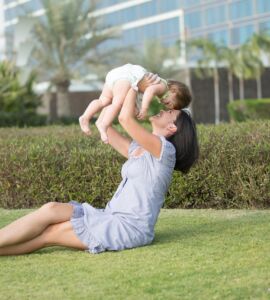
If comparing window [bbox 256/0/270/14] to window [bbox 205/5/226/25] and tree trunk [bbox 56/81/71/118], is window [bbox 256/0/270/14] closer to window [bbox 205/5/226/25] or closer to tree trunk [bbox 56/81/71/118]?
window [bbox 205/5/226/25]

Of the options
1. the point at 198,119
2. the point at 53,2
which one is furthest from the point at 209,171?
the point at 198,119

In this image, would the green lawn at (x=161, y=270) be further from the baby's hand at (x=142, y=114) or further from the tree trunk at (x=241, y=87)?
the tree trunk at (x=241, y=87)

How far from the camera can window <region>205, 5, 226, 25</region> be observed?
165ft

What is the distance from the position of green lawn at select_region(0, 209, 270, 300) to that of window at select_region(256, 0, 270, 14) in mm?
43367

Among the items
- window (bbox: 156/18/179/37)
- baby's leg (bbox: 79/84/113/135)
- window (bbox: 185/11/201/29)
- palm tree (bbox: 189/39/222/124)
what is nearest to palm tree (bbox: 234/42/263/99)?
palm tree (bbox: 189/39/222/124)

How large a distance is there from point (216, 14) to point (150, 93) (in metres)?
46.2

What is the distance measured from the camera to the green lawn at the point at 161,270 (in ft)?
13.8

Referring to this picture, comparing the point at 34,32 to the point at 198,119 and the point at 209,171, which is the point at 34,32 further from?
the point at 209,171

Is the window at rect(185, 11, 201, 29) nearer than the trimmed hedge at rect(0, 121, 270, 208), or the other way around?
the trimmed hedge at rect(0, 121, 270, 208)

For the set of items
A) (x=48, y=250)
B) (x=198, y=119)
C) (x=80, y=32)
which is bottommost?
(x=198, y=119)

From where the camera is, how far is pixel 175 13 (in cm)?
5309

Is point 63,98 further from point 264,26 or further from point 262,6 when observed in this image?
point 262,6

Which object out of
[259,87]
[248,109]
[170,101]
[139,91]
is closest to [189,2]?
[259,87]

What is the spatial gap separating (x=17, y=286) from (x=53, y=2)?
95.9 feet
